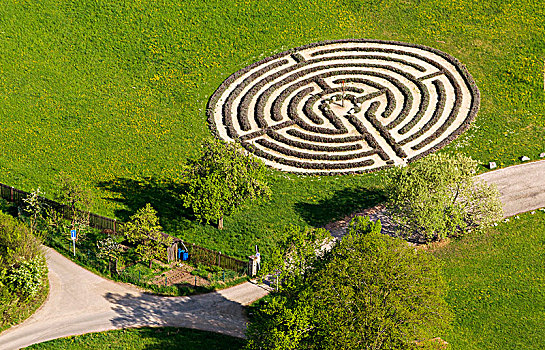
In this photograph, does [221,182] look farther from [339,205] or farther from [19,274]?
[19,274]

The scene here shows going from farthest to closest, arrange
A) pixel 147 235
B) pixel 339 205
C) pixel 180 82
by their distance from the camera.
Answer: pixel 180 82 → pixel 339 205 → pixel 147 235

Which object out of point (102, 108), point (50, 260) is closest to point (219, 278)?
point (50, 260)

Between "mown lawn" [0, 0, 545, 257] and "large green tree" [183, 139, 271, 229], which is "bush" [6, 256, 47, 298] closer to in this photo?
"mown lawn" [0, 0, 545, 257]

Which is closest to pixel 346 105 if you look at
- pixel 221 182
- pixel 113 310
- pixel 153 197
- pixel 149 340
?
pixel 221 182

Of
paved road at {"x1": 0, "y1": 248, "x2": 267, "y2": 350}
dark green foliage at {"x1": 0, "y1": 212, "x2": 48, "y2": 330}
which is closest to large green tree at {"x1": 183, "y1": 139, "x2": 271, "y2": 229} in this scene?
paved road at {"x1": 0, "y1": 248, "x2": 267, "y2": 350}

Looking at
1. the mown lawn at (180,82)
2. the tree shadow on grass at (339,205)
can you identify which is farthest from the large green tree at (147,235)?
the tree shadow on grass at (339,205)

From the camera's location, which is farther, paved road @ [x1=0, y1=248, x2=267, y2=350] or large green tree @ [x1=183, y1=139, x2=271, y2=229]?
large green tree @ [x1=183, y1=139, x2=271, y2=229]
